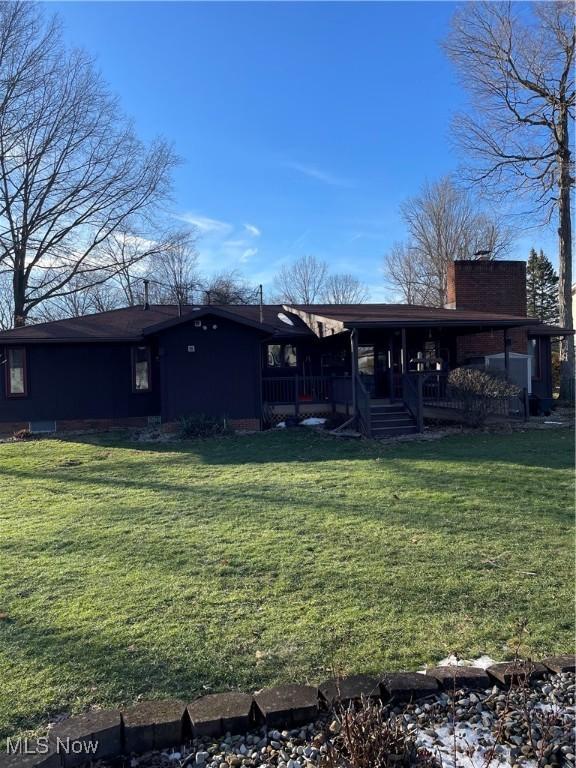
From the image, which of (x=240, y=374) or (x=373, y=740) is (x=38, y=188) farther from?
(x=373, y=740)

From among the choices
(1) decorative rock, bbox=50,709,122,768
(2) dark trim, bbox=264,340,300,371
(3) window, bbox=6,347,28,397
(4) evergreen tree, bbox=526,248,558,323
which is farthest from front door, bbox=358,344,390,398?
(4) evergreen tree, bbox=526,248,558,323

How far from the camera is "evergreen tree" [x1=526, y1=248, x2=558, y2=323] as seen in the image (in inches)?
1704

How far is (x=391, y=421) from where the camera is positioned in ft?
43.6

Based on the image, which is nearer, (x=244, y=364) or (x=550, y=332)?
(x=244, y=364)

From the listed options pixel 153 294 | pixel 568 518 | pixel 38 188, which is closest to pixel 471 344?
pixel 568 518

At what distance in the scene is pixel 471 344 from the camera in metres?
18.1

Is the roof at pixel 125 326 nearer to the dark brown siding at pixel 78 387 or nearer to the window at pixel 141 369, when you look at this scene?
the dark brown siding at pixel 78 387

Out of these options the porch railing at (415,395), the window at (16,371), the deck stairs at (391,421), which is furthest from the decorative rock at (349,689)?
the window at (16,371)

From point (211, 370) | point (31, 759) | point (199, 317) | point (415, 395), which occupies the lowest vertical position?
point (31, 759)

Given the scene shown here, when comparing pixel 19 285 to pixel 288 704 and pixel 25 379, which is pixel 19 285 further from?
pixel 288 704

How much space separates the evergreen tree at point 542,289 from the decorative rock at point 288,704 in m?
45.4

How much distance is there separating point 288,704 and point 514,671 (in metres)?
1.20

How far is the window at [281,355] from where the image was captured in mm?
17312

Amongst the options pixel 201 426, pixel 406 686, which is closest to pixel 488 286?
pixel 201 426
